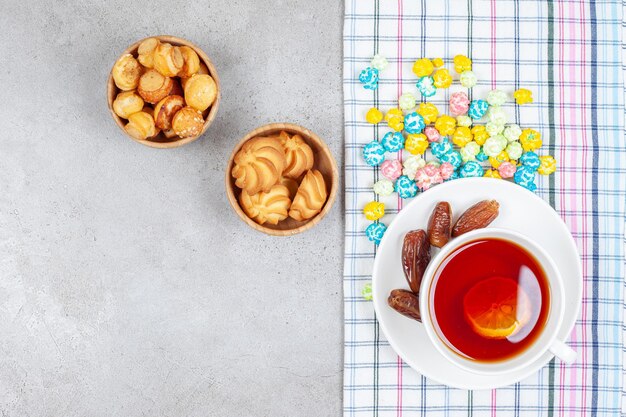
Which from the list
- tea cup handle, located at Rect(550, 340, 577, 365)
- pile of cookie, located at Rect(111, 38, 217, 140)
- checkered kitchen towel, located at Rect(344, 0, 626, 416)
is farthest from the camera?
checkered kitchen towel, located at Rect(344, 0, 626, 416)

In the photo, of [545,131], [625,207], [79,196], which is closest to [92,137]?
[79,196]

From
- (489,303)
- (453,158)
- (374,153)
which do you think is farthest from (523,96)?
(489,303)

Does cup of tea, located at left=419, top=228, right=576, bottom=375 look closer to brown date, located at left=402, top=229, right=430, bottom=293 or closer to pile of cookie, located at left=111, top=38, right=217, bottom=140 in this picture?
brown date, located at left=402, top=229, right=430, bottom=293

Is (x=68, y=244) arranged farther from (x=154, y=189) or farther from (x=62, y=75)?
(x=62, y=75)

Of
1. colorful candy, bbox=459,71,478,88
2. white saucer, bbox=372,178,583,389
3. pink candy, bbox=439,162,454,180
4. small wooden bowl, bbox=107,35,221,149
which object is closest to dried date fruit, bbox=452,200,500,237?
white saucer, bbox=372,178,583,389

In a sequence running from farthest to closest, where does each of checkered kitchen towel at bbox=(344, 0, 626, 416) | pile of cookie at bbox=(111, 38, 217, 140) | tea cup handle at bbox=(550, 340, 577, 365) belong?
checkered kitchen towel at bbox=(344, 0, 626, 416)
pile of cookie at bbox=(111, 38, 217, 140)
tea cup handle at bbox=(550, 340, 577, 365)

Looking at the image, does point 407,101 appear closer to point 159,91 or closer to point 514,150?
point 514,150
